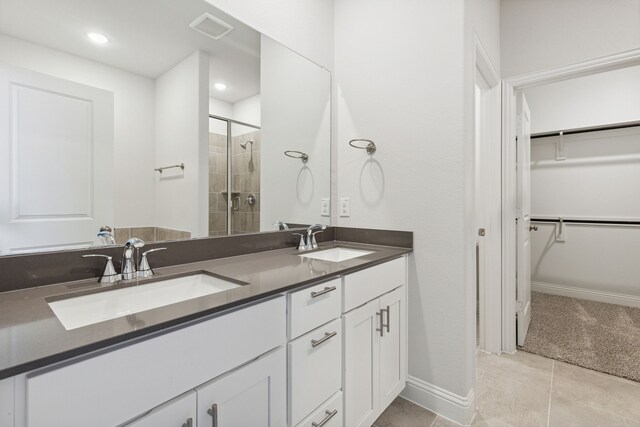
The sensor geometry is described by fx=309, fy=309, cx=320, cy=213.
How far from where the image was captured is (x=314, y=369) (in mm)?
1095

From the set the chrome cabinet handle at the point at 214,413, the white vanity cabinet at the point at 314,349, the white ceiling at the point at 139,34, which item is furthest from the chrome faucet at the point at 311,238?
the chrome cabinet handle at the point at 214,413

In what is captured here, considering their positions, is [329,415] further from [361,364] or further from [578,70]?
[578,70]

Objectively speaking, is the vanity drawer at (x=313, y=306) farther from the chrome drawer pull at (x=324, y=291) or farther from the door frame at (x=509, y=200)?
the door frame at (x=509, y=200)

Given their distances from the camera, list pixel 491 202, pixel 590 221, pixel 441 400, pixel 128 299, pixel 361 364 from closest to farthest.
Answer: pixel 128 299 < pixel 361 364 < pixel 441 400 < pixel 491 202 < pixel 590 221

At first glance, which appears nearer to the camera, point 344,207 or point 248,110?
point 248,110

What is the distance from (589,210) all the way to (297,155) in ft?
10.9

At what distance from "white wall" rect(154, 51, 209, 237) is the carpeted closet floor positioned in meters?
2.51

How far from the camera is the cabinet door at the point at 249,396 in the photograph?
0.79 meters

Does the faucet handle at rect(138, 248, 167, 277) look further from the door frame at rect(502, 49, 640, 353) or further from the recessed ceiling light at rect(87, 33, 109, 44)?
the door frame at rect(502, 49, 640, 353)

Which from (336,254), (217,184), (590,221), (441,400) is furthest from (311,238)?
(590,221)

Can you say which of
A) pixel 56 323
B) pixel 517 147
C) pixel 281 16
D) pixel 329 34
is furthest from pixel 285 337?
pixel 517 147

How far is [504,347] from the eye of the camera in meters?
2.24

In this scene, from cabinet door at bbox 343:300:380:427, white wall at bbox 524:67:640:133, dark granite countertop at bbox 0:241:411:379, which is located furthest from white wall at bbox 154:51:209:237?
white wall at bbox 524:67:640:133

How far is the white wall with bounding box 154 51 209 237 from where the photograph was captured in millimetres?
1273
